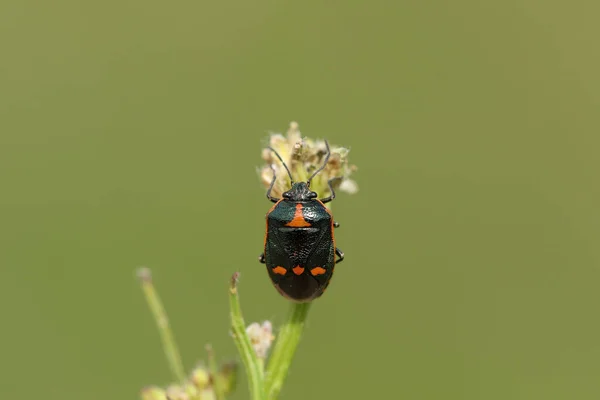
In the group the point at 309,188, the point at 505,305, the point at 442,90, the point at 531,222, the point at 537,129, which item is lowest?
the point at 309,188

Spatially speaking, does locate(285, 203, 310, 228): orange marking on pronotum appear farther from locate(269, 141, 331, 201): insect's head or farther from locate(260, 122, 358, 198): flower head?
locate(260, 122, 358, 198): flower head

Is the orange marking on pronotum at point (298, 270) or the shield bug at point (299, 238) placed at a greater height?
the shield bug at point (299, 238)

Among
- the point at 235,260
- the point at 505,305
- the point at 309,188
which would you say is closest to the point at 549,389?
the point at 505,305

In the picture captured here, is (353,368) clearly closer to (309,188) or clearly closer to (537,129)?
(309,188)

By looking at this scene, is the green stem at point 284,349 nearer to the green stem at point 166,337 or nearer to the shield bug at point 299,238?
the shield bug at point 299,238

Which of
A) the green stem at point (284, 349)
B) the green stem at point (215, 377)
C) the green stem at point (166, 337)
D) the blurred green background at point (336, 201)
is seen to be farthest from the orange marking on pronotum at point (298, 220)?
the blurred green background at point (336, 201)

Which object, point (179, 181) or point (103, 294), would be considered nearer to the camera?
point (103, 294)

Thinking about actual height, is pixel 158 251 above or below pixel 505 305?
above
